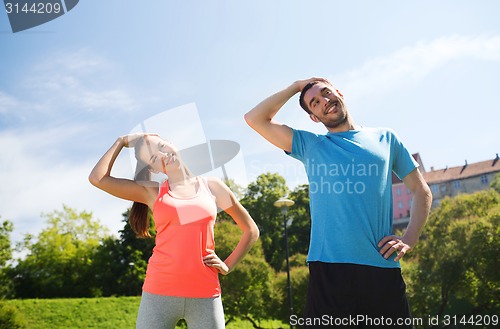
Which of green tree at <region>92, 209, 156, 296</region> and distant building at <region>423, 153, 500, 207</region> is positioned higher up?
distant building at <region>423, 153, 500, 207</region>

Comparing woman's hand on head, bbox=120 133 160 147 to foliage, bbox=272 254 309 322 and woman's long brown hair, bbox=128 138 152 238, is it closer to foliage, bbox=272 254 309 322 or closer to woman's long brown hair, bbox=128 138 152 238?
woman's long brown hair, bbox=128 138 152 238

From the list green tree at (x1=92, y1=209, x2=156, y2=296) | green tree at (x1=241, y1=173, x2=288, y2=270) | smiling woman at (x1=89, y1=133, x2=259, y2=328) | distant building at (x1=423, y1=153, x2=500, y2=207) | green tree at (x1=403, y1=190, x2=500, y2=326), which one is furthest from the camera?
distant building at (x1=423, y1=153, x2=500, y2=207)

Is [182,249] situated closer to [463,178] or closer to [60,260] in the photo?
[60,260]

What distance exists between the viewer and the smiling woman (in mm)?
2857

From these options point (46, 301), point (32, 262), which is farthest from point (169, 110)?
point (32, 262)

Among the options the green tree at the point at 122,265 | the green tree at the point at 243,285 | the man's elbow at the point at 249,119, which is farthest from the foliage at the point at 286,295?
the man's elbow at the point at 249,119

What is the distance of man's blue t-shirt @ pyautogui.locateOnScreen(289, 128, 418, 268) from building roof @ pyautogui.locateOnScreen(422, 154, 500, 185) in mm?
61077

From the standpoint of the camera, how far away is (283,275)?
23125mm

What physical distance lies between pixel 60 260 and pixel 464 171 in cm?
5016

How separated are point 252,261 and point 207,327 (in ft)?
61.3

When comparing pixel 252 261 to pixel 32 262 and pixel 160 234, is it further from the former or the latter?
pixel 32 262

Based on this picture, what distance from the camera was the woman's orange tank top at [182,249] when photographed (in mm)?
2879

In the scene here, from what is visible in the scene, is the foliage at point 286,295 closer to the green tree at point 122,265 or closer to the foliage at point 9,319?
the foliage at point 9,319

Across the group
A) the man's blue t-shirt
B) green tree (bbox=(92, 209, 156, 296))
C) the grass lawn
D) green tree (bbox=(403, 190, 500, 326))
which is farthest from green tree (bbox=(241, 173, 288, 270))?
the man's blue t-shirt
